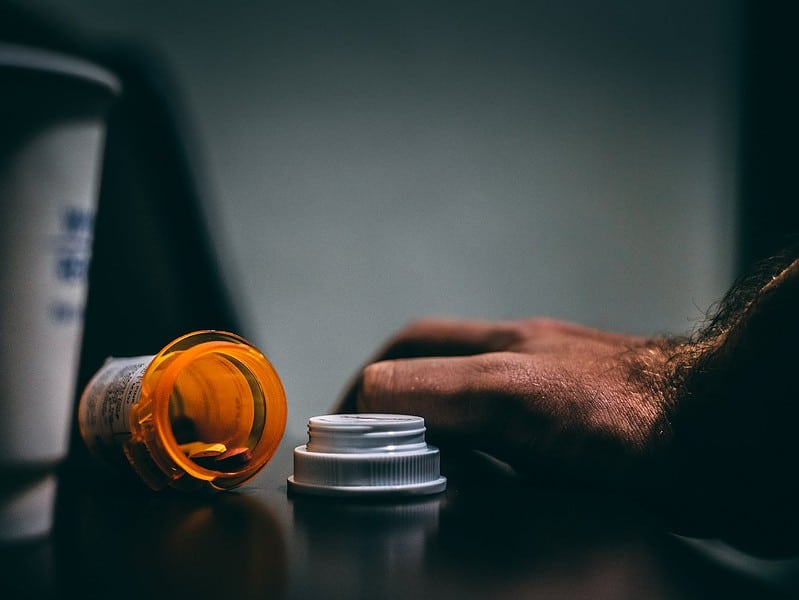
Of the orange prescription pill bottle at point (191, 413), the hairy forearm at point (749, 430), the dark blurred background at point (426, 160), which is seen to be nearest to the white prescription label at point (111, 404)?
the orange prescription pill bottle at point (191, 413)

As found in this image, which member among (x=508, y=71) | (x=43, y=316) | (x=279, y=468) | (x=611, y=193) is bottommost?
(x=279, y=468)

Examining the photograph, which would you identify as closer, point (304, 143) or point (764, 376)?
point (764, 376)

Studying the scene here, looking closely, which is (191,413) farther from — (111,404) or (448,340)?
(448,340)

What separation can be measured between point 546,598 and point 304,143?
1484 millimetres

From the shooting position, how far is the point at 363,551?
32cm

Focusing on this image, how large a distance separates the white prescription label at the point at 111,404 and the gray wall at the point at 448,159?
112cm

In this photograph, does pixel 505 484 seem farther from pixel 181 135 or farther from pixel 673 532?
pixel 181 135

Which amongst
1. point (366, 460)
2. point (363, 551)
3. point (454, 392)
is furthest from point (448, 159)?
point (363, 551)

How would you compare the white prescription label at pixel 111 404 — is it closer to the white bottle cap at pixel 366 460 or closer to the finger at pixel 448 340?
the white bottle cap at pixel 366 460

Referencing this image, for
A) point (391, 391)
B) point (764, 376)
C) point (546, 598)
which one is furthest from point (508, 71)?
point (546, 598)

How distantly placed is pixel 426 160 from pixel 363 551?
1.49 meters

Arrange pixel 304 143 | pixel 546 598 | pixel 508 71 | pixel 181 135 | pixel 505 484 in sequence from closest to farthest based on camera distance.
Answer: pixel 546 598 → pixel 505 484 → pixel 181 135 → pixel 304 143 → pixel 508 71

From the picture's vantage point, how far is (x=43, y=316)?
312 mm

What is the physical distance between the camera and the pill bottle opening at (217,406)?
42 centimetres
